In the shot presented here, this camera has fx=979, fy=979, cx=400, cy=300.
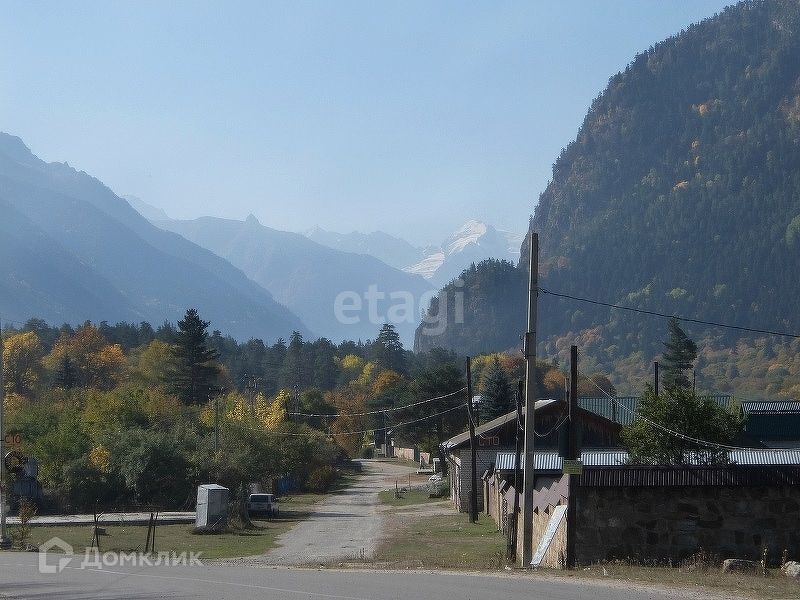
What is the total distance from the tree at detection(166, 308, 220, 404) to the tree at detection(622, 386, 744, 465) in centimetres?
7200

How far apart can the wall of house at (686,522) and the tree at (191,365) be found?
274 feet

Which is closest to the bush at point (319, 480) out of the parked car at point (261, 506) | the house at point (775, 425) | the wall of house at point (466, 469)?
the wall of house at point (466, 469)

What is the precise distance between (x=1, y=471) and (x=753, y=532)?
23.6 m

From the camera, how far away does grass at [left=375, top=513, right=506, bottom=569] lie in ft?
87.5

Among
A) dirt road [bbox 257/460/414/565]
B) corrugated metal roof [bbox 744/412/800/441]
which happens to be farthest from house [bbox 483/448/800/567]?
corrugated metal roof [bbox 744/412/800/441]

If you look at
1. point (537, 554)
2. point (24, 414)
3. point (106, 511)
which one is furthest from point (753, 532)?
point (24, 414)

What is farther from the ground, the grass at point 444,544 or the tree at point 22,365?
the tree at point 22,365

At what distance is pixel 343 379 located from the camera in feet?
630

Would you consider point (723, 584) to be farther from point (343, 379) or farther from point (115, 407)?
point (343, 379)

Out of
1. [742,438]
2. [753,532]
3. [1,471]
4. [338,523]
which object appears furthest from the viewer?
[742,438]

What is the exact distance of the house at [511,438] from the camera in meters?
55.9

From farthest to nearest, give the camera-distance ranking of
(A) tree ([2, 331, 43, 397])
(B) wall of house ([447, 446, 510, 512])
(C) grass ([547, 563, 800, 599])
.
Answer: (A) tree ([2, 331, 43, 397]), (B) wall of house ([447, 446, 510, 512]), (C) grass ([547, 563, 800, 599])

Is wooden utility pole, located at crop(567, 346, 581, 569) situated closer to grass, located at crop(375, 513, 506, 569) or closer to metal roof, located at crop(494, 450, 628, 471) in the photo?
grass, located at crop(375, 513, 506, 569)

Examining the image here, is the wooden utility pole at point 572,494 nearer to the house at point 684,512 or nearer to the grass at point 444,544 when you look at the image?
the house at point 684,512
